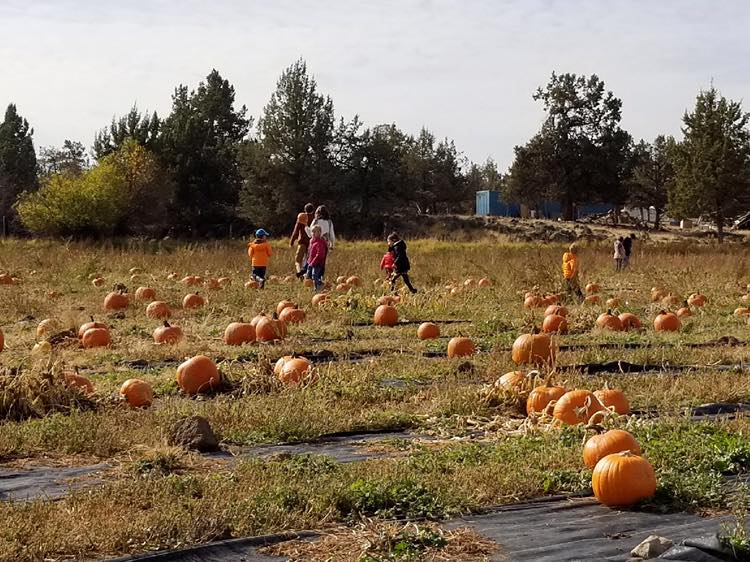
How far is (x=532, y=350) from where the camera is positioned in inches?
380

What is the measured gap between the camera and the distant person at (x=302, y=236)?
1977 cm

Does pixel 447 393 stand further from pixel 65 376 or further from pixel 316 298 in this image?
pixel 316 298

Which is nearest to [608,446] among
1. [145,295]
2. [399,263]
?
[145,295]

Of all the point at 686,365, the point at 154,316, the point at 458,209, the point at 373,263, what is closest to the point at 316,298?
the point at 154,316

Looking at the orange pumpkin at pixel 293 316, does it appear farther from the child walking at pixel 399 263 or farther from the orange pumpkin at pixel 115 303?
the child walking at pixel 399 263

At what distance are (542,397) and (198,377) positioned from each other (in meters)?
3.07

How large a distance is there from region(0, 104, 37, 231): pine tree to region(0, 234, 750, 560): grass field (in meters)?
55.5

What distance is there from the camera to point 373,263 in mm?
25719

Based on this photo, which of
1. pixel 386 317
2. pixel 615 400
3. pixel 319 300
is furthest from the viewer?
pixel 319 300

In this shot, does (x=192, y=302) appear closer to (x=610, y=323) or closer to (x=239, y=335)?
(x=239, y=335)

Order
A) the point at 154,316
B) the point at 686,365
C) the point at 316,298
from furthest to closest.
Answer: the point at 316,298, the point at 154,316, the point at 686,365

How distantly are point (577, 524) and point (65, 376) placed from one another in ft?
14.8

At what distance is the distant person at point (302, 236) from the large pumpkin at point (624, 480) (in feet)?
48.2

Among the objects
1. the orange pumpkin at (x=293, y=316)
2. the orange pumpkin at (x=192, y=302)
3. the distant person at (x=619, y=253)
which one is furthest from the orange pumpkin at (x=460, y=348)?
the distant person at (x=619, y=253)
